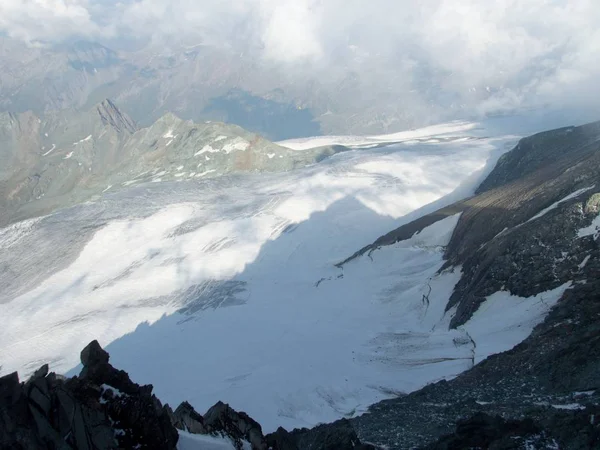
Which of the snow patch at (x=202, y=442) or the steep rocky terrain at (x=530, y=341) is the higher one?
the snow patch at (x=202, y=442)

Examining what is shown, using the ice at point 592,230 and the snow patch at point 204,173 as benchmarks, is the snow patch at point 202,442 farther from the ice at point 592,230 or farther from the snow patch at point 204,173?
the snow patch at point 204,173

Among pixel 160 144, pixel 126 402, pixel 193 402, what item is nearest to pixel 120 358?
pixel 193 402

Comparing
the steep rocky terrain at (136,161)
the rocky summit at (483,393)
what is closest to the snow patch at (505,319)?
the rocky summit at (483,393)

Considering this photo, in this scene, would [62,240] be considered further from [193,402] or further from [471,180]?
[471,180]

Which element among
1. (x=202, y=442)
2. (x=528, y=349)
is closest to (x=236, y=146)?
(x=528, y=349)

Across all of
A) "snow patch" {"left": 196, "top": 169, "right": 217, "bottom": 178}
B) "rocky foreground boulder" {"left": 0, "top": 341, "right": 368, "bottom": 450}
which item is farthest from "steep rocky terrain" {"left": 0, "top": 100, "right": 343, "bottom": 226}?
"rocky foreground boulder" {"left": 0, "top": 341, "right": 368, "bottom": 450}
